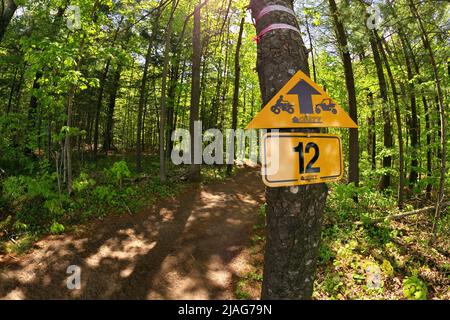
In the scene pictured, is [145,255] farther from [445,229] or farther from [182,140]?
[182,140]

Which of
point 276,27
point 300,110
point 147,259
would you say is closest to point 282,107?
point 300,110

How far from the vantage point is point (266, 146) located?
2.04 metres

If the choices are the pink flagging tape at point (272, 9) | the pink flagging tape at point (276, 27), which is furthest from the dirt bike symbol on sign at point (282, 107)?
the pink flagging tape at point (272, 9)

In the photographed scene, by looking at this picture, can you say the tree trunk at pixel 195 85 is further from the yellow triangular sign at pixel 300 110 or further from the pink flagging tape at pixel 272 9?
the yellow triangular sign at pixel 300 110

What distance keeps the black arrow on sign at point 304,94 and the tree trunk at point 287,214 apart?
110 mm

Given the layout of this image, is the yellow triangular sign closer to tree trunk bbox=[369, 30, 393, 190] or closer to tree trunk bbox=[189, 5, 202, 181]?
tree trunk bbox=[369, 30, 393, 190]

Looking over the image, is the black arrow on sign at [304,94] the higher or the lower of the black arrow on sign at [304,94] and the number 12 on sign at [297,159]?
the higher

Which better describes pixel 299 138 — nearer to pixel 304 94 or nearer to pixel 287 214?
pixel 304 94

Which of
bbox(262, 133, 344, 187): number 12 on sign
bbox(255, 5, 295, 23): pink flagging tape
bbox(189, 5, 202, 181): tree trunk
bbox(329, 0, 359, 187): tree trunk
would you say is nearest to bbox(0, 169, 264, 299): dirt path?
bbox(189, 5, 202, 181): tree trunk

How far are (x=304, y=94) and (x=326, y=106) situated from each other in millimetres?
231

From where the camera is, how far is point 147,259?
6.65m

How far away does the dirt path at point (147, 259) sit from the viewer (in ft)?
17.9
